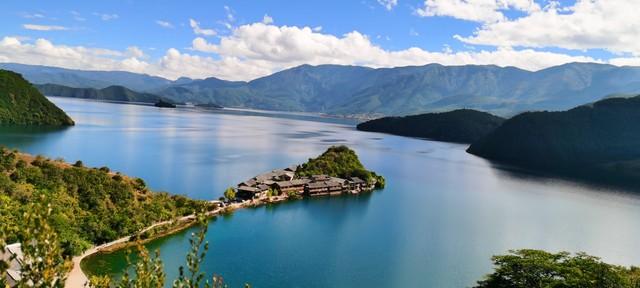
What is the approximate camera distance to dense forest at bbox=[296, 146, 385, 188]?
262 ft

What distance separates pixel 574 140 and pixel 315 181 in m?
119

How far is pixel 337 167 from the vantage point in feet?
269

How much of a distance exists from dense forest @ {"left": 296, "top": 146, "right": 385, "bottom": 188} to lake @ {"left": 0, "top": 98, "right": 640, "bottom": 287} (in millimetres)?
5117

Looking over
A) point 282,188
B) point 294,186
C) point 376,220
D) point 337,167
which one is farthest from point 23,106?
point 376,220

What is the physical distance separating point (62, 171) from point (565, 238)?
201ft

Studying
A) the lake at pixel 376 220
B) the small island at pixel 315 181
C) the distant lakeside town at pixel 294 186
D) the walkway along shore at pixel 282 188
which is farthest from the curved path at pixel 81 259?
the small island at pixel 315 181

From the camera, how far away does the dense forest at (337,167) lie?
79.9 meters

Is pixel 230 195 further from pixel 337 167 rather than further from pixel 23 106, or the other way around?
pixel 23 106

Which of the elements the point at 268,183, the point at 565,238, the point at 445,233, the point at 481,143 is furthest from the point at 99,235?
the point at 481,143

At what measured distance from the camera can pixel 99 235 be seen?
1500 inches

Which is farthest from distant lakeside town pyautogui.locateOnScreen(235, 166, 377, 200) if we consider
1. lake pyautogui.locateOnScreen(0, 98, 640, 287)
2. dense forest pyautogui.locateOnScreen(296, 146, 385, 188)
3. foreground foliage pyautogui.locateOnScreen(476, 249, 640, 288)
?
foreground foliage pyautogui.locateOnScreen(476, 249, 640, 288)

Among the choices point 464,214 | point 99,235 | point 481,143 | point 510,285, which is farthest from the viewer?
point 481,143

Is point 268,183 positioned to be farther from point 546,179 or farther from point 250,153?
point 546,179

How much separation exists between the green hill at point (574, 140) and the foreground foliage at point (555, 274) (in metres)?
108
